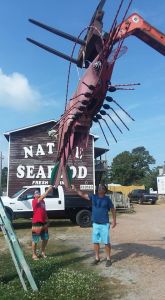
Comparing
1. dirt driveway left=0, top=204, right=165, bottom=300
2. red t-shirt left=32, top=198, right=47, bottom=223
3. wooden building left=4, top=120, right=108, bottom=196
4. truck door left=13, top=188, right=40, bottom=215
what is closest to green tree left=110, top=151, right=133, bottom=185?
wooden building left=4, top=120, right=108, bottom=196

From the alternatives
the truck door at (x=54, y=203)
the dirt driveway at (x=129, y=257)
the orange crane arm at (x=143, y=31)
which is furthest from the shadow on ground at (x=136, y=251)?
the truck door at (x=54, y=203)

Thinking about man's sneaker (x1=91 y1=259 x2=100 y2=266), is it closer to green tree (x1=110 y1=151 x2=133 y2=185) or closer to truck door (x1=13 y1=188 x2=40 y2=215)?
truck door (x1=13 y1=188 x2=40 y2=215)

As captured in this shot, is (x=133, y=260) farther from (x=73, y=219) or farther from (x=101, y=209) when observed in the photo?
(x=73, y=219)

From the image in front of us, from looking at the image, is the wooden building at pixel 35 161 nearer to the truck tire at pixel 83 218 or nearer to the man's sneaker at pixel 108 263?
the truck tire at pixel 83 218

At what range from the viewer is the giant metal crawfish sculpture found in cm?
754

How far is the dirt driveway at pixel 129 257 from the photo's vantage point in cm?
785

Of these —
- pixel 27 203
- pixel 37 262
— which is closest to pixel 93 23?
pixel 37 262

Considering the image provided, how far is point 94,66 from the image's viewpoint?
304 inches

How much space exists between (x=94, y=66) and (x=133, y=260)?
524cm

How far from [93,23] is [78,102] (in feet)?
4.91

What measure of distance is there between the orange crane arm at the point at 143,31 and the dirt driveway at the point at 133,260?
4.66 metres

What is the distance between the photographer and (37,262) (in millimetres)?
10305

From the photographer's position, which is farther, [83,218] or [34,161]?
[34,161]

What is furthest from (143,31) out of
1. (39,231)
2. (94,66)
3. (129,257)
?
(39,231)
